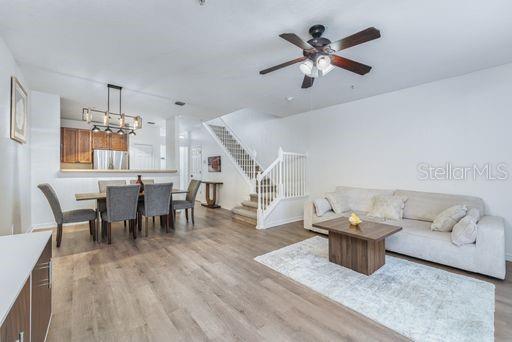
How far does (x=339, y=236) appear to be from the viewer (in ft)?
9.46

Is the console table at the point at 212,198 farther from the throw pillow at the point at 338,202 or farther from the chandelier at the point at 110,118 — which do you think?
the throw pillow at the point at 338,202

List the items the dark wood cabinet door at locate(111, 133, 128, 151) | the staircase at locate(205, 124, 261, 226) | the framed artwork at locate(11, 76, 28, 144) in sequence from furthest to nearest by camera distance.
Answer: the dark wood cabinet door at locate(111, 133, 128, 151), the staircase at locate(205, 124, 261, 226), the framed artwork at locate(11, 76, 28, 144)

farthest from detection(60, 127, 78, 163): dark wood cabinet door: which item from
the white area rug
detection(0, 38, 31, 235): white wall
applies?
the white area rug

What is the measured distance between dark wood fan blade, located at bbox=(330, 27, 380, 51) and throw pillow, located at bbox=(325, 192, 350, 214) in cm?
271

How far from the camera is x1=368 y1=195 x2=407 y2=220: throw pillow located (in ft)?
11.7

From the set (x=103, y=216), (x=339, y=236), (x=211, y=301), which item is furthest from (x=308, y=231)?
(x=103, y=216)

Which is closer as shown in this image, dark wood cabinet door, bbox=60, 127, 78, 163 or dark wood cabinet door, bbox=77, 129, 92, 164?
dark wood cabinet door, bbox=60, 127, 78, 163

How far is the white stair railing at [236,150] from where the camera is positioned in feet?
20.6

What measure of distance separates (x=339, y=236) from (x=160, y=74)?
3399 mm

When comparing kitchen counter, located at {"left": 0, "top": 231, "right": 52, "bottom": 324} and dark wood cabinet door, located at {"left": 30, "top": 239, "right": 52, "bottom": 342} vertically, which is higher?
kitchen counter, located at {"left": 0, "top": 231, "right": 52, "bottom": 324}

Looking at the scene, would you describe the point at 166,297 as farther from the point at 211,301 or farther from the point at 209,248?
the point at 209,248

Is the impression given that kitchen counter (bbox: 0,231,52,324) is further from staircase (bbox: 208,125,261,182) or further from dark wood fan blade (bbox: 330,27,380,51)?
staircase (bbox: 208,125,261,182)

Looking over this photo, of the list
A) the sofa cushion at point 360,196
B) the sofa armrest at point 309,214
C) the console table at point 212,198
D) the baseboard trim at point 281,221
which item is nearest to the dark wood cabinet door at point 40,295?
the baseboard trim at point 281,221

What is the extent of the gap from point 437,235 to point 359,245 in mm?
1111
